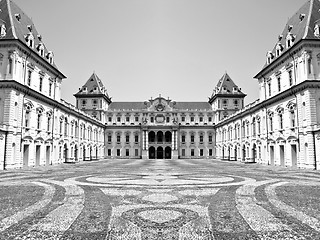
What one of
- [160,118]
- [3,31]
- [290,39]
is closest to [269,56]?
[290,39]

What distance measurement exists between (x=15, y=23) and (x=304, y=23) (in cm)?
3848

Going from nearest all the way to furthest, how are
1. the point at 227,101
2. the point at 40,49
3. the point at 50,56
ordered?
the point at 40,49 < the point at 50,56 < the point at 227,101

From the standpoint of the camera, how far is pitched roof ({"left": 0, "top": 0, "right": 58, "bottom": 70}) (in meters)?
30.9

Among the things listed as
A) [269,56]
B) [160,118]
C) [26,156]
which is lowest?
[26,156]

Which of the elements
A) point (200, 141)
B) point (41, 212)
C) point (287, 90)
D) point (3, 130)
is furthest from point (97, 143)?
point (41, 212)

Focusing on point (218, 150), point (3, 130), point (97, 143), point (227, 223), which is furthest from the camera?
point (218, 150)

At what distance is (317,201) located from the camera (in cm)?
1030

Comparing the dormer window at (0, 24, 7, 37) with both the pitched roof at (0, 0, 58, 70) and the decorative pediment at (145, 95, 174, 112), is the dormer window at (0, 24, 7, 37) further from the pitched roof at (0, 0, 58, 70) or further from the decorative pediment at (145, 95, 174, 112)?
the decorative pediment at (145, 95, 174, 112)

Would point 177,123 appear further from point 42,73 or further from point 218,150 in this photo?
point 42,73

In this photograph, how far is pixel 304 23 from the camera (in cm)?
3312

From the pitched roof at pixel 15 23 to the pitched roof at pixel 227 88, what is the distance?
5243 centimetres

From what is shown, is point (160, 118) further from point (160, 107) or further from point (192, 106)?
point (192, 106)

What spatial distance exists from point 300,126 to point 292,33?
14.3 metres

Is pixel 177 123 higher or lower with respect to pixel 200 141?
higher
